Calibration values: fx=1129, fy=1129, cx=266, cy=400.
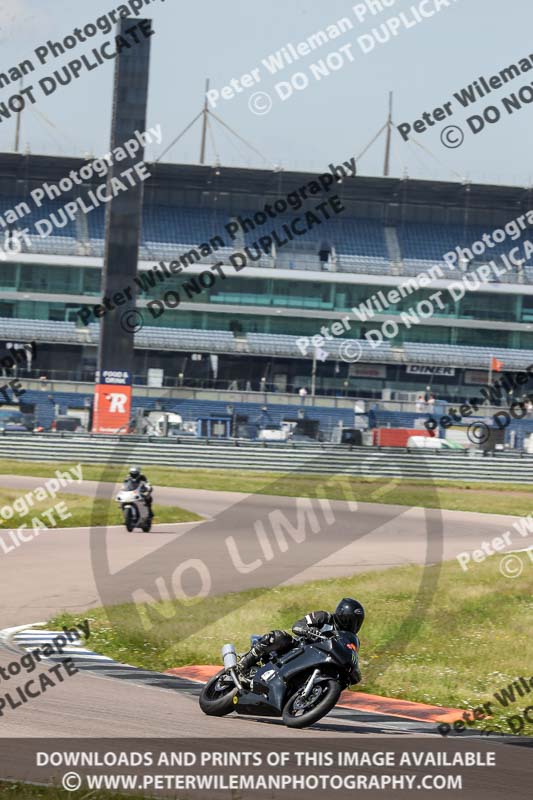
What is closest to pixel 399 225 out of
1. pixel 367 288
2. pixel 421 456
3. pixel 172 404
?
pixel 367 288

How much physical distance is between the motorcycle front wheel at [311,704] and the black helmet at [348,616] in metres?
0.62

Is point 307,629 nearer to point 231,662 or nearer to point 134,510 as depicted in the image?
point 231,662

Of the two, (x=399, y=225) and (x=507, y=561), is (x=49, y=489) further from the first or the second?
(x=399, y=225)

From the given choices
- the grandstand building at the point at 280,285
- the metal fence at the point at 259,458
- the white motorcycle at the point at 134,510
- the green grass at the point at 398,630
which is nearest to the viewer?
the green grass at the point at 398,630

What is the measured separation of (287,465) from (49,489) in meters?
12.6

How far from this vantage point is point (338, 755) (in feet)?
26.2

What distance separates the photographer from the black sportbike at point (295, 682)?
28.7ft

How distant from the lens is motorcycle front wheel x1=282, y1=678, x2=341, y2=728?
28.4ft

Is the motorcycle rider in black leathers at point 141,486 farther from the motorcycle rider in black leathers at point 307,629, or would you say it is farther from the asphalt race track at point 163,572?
the motorcycle rider in black leathers at point 307,629

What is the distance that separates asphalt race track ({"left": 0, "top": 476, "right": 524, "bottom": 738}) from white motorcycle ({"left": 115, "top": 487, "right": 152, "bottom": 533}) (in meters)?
0.37

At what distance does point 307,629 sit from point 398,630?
200 inches

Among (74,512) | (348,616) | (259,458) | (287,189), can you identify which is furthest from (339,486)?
(287,189)

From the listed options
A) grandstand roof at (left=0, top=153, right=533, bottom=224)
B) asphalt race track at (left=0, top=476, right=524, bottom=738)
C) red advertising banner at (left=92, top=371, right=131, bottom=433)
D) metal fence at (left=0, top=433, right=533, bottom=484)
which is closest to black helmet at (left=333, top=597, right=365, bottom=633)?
asphalt race track at (left=0, top=476, right=524, bottom=738)

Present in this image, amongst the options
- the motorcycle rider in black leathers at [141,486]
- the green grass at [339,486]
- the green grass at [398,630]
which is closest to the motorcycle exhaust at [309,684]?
the green grass at [398,630]
